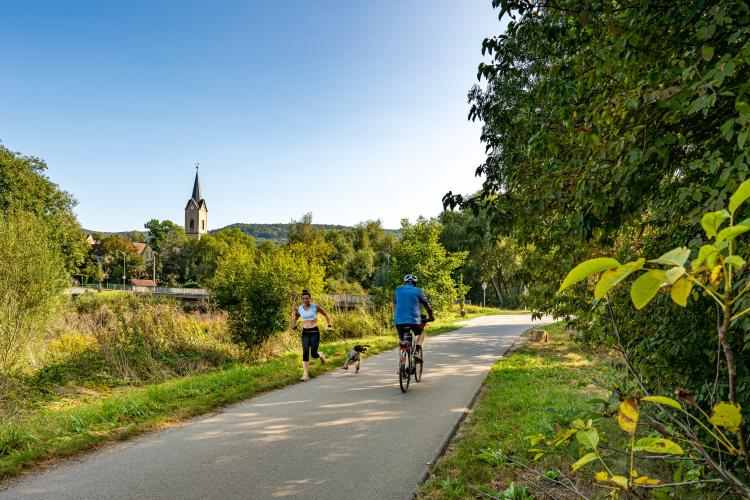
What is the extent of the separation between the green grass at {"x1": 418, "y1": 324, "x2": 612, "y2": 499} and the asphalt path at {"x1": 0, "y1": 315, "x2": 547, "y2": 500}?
26 cm

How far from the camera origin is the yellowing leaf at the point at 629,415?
1166 mm

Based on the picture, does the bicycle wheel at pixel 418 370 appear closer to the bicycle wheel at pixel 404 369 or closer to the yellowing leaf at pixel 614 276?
the bicycle wheel at pixel 404 369

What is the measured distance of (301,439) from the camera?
206 inches

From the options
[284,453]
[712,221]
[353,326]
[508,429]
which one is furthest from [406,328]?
[353,326]

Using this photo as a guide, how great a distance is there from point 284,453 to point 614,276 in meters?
4.70

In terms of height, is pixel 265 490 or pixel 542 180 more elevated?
pixel 542 180

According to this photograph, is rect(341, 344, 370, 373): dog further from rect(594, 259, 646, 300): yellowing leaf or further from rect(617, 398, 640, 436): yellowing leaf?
rect(594, 259, 646, 300): yellowing leaf

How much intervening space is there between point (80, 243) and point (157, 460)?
4340cm

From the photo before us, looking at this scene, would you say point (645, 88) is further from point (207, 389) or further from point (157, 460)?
point (207, 389)

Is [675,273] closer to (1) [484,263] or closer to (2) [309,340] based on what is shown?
(2) [309,340]

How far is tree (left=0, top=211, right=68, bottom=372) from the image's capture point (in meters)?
10.6

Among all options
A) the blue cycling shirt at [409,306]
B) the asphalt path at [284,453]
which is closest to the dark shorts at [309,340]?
the asphalt path at [284,453]

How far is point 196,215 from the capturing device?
125m

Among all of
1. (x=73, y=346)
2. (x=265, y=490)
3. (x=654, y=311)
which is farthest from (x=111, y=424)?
(x=73, y=346)
